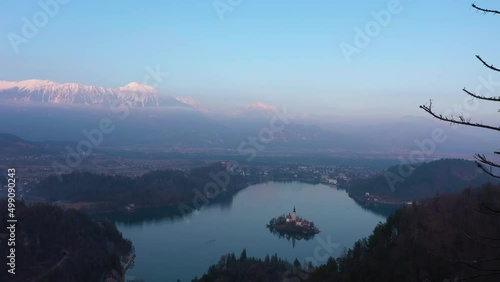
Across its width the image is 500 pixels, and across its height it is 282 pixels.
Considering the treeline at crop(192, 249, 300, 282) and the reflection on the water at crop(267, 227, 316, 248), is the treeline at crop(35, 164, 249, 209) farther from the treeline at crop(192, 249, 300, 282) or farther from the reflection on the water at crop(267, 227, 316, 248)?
the treeline at crop(192, 249, 300, 282)

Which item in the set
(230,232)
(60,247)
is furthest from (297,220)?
(60,247)

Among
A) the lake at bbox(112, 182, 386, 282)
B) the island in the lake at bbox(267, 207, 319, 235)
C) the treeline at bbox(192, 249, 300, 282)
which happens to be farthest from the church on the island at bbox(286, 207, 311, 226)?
the treeline at bbox(192, 249, 300, 282)

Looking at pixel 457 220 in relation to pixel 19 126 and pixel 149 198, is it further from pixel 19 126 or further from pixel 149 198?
pixel 19 126

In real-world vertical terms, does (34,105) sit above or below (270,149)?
above

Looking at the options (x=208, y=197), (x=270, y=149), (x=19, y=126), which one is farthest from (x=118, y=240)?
(x=270, y=149)

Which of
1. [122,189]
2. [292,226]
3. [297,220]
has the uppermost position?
[122,189]

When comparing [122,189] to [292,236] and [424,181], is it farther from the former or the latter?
[424,181]
